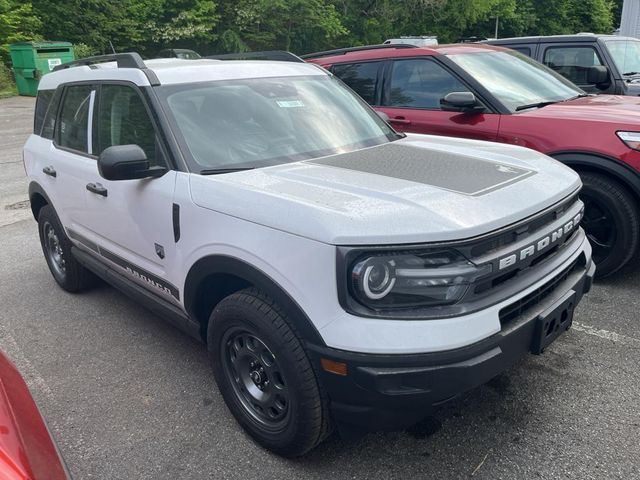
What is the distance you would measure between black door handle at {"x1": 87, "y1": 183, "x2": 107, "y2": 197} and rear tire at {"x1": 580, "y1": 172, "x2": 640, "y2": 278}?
341cm

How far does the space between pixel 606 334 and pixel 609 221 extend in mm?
1028

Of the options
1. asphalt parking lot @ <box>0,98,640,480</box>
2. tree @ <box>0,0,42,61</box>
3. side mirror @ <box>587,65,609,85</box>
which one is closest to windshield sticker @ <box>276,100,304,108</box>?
asphalt parking lot @ <box>0,98,640,480</box>

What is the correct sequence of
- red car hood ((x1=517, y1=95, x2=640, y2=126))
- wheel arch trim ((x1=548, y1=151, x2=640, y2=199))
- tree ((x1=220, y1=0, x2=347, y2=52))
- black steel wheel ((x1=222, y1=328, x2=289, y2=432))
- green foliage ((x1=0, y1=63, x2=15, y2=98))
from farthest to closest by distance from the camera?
tree ((x1=220, y1=0, x2=347, y2=52))
green foliage ((x1=0, y1=63, x2=15, y2=98))
red car hood ((x1=517, y1=95, x2=640, y2=126))
wheel arch trim ((x1=548, y1=151, x2=640, y2=199))
black steel wheel ((x1=222, y1=328, x2=289, y2=432))

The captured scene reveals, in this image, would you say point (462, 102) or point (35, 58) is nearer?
point (462, 102)

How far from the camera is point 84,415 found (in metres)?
3.07

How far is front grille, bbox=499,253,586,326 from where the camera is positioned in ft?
7.65

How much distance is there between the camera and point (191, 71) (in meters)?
3.32

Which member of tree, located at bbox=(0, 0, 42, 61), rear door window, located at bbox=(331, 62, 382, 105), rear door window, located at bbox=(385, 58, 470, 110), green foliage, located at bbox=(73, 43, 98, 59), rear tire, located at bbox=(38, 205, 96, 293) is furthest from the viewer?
green foliage, located at bbox=(73, 43, 98, 59)

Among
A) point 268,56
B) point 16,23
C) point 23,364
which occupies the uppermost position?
point 16,23

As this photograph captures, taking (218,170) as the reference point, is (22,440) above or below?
below

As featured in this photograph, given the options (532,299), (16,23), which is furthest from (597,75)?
(16,23)

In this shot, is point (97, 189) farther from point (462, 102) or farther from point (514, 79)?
point (514, 79)

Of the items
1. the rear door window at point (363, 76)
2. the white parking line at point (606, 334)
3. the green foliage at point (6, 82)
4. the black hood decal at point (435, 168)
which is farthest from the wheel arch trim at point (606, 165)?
the green foliage at point (6, 82)

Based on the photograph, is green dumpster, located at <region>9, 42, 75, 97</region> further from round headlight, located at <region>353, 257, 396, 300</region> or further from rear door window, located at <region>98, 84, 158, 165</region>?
round headlight, located at <region>353, 257, 396, 300</region>
